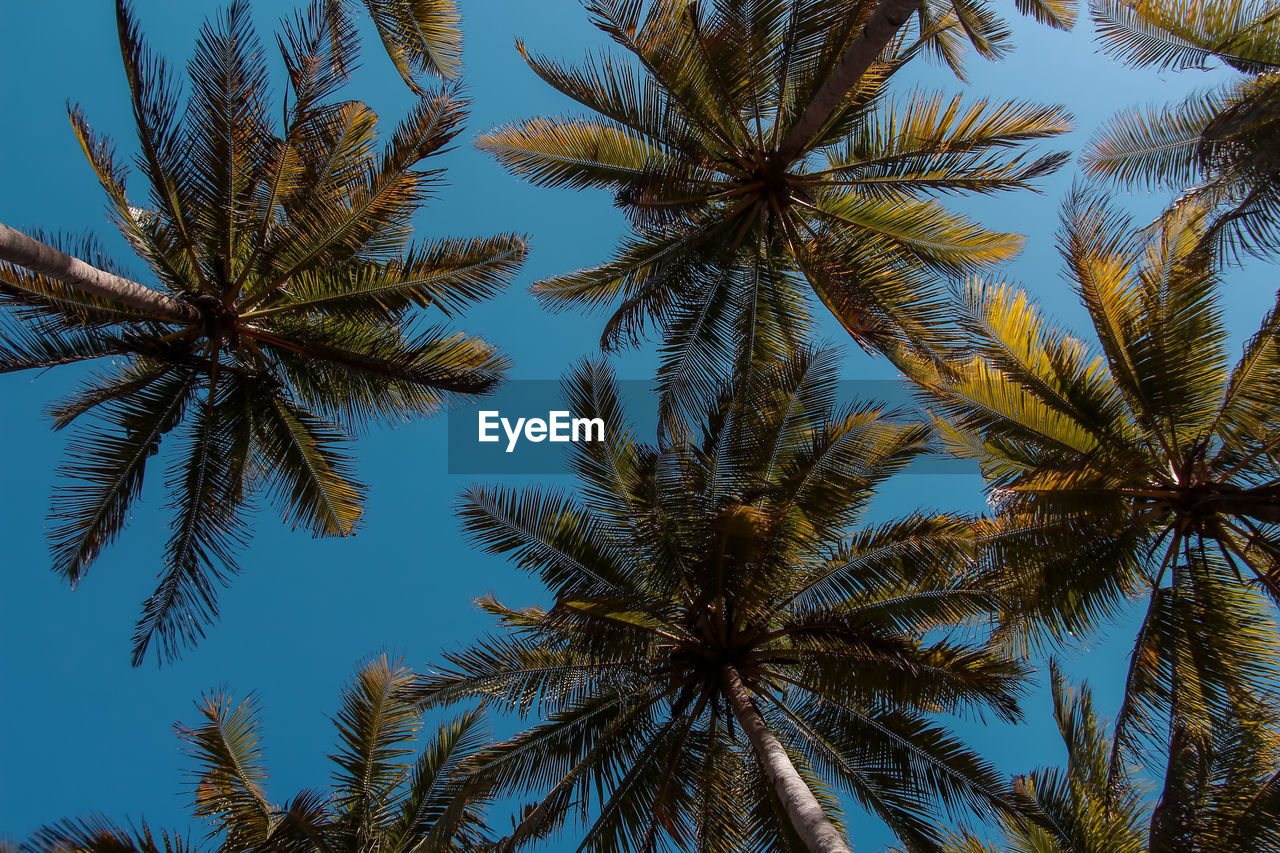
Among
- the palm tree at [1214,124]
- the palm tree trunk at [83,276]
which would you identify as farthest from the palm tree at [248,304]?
the palm tree at [1214,124]

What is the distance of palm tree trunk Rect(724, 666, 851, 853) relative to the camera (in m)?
6.20

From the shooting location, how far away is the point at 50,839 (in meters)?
6.59

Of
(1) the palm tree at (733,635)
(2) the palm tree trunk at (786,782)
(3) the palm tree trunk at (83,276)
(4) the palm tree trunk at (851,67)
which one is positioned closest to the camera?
(2) the palm tree trunk at (786,782)

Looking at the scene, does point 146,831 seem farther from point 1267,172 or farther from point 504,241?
point 1267,172

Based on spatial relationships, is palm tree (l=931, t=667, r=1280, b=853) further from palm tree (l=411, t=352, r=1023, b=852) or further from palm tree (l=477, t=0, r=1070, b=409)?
palm tree (l=477, t=0, r=1070, b=409)

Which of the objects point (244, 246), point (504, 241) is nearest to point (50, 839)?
point (244, 246)

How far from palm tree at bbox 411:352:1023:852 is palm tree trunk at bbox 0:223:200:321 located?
12.3 ft

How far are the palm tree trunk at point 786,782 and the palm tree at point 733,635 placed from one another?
0.06m

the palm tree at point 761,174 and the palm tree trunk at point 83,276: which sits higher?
the palm tree at point 761,174

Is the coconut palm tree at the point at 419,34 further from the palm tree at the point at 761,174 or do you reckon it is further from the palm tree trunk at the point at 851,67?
the palm tree trunk at the point at 851,67

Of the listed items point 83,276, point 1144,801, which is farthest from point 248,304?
point 1144,801

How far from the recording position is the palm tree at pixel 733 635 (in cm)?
834

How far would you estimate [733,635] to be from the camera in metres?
9.06

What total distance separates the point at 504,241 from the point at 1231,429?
7843mm
